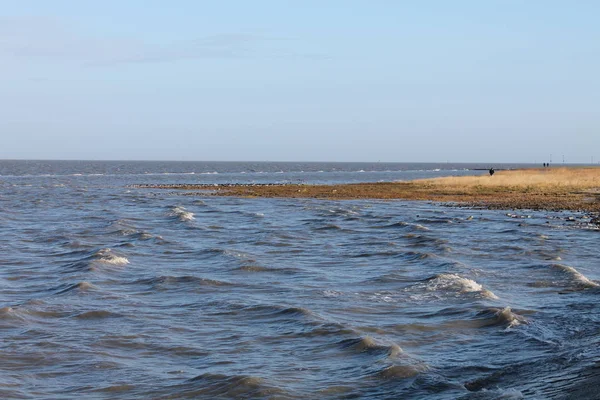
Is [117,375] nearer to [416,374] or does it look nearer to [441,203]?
[416,374]

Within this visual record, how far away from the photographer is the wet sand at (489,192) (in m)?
46.4

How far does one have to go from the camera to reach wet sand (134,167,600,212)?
152 feet

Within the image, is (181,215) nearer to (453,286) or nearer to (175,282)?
(175,282)

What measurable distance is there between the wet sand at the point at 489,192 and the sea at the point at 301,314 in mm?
12852

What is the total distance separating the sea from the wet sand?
506 inches

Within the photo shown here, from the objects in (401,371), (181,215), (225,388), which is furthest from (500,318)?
(181,215)

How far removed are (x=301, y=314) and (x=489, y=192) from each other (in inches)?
1694

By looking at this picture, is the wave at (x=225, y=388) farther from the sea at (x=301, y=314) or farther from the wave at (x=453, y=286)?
the wave at (x=453, y=286)

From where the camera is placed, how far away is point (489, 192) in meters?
57.2

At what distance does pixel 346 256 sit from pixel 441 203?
25802 millimetres

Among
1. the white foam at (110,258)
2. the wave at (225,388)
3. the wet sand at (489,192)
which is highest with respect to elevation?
the wet sand at (489,192)

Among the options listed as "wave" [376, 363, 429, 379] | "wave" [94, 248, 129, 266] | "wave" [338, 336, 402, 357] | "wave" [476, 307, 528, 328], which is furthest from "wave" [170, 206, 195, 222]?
"wave" [376, 363, 429, 379]

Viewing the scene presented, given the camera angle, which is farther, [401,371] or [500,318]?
[500,318]

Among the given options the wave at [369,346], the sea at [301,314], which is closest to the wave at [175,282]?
the sea at [301,314]
